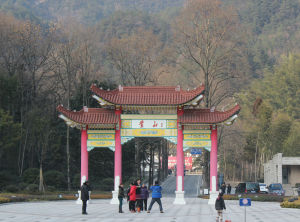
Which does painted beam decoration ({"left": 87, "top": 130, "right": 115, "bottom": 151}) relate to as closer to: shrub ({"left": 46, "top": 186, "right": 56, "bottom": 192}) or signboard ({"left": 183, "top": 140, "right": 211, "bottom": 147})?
signboard ({"left": 183, "top": 140, "right": 211, "bottom": 147})

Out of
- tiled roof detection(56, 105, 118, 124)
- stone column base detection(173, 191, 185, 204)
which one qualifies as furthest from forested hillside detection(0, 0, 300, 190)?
stone column base detection(173, 191, 185, 204)

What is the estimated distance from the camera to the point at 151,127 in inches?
1235

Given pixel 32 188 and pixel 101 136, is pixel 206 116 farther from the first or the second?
pixel 32 188

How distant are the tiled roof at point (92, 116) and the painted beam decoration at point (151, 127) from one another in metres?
0.81

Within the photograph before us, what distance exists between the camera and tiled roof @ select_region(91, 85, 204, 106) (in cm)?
3109

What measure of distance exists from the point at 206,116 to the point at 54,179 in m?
19.0

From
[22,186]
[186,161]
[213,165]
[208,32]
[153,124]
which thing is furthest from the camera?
[186,161]

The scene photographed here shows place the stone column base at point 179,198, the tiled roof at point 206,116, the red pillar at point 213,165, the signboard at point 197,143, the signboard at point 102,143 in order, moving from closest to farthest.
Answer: the stone column base at point 179,198, the tiled roof at point 206,116, the red pillar at point 213,165, the signboard at point 197,143, the signboard at point 102,143

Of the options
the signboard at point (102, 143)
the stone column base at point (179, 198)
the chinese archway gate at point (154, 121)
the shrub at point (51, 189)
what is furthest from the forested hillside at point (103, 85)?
the stone column base at point (179, 198)

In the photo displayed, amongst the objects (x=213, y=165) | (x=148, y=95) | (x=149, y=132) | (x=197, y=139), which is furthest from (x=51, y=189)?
(x=213, y=165)

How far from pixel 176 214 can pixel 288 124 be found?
1665 inches

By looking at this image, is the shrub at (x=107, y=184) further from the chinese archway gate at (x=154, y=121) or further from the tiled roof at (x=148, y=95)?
the tiled roof at (x=148, y=95)

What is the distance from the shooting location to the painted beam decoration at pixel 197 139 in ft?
103

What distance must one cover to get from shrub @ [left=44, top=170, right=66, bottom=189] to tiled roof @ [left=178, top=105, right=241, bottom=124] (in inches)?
707
